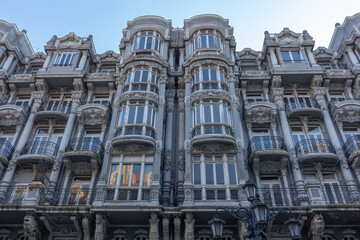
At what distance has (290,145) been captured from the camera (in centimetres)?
2138

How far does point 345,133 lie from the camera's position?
2325 centimetres

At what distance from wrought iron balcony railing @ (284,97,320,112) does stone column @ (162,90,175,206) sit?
8687 mm

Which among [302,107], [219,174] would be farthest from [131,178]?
[302,107]

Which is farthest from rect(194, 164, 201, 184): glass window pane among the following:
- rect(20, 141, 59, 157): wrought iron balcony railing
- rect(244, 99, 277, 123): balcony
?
rect(20, 141, 59, 157): wrought iron balcony railing

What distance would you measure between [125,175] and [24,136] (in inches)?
336

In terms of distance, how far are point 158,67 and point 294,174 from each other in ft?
40.4

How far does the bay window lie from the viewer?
67.6 feet

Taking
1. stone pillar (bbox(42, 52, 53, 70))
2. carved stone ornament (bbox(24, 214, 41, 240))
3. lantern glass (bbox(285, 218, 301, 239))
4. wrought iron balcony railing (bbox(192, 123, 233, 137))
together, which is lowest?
lantern glass (bbox(285, 218, 301, 239))

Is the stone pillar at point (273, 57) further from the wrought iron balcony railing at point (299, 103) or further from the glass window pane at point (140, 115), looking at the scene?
the glass window pane at point (140, 115)

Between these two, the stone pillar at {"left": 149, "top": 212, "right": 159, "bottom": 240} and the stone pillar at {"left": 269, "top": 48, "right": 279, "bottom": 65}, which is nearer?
the stone pillar at {"left": 149, "top": 212, "right": 159, "bottom": 240}

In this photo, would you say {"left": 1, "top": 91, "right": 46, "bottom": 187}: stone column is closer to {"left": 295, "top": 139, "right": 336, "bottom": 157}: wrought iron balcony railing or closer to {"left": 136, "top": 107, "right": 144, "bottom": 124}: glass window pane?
{"left": 136, "top": 107, "right": 144, "bottom": 124}: glass window pane

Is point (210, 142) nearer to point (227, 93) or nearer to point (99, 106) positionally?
point (227, 93)

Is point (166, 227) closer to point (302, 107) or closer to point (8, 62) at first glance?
point (302, 107)

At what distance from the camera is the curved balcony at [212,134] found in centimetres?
1978
